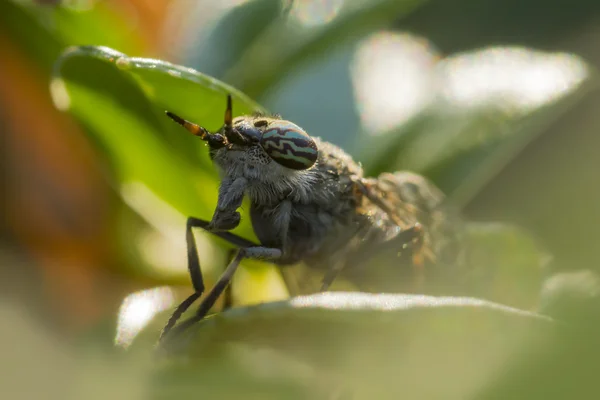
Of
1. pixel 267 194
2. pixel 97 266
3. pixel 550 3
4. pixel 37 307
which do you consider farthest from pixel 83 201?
pixel 550 3

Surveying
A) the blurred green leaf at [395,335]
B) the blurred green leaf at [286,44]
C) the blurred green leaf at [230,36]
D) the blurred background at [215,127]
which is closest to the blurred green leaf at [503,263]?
the blurred background at [215,127]

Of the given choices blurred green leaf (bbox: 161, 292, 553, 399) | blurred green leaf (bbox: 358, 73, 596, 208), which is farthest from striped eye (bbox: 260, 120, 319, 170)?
blurred green leaf (bbox: 358, 73, 596, 208)

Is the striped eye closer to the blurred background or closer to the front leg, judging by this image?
the front leg

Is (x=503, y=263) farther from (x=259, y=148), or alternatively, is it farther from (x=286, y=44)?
(x=286, y=44)

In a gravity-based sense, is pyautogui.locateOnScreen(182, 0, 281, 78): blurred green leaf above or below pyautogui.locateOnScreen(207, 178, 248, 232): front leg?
above

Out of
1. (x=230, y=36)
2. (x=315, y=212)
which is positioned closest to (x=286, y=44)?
(x=230, y=36)

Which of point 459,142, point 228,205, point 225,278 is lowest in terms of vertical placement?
point 225,278

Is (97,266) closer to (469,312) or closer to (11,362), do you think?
(11,362)
